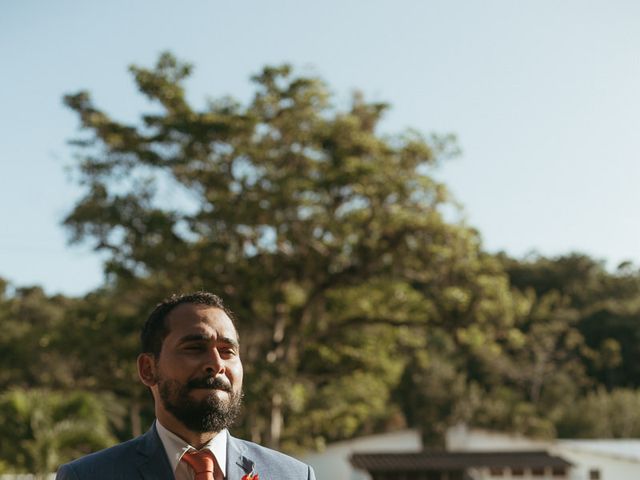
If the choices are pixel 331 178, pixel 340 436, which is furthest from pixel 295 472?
pixel 340 436

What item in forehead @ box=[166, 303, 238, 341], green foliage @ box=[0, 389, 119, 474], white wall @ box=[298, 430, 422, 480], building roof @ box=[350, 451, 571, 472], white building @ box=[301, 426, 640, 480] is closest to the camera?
forehead @ box=[166, 303, 238, 341]

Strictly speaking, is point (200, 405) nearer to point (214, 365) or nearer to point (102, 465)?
point (214, 365)

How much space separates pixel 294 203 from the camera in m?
23.4

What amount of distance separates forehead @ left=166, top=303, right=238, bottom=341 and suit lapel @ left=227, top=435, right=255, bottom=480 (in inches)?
11.1

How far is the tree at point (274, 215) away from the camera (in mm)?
23562

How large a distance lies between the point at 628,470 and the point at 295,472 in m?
30.0

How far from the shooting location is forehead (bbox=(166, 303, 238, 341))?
234 centimetres

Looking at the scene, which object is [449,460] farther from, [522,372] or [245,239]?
[522,372]

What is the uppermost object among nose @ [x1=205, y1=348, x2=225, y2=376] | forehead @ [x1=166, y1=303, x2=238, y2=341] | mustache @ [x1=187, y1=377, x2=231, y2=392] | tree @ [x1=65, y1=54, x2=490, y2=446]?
tree @ [x1=65, y1=54, x2=490, y2=446]

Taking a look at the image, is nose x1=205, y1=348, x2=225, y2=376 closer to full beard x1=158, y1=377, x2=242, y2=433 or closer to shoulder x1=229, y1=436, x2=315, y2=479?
full beard x1=158, y1=377, x2=242, y2=433

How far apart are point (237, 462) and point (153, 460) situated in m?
0.21

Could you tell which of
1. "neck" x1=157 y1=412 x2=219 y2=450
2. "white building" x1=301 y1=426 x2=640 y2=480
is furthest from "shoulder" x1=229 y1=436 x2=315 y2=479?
"white building" x1=301 y1=426 x2=640 y2=480

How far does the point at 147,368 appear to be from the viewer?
243 centimetres

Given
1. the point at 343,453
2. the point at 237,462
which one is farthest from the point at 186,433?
the point at 343,453
